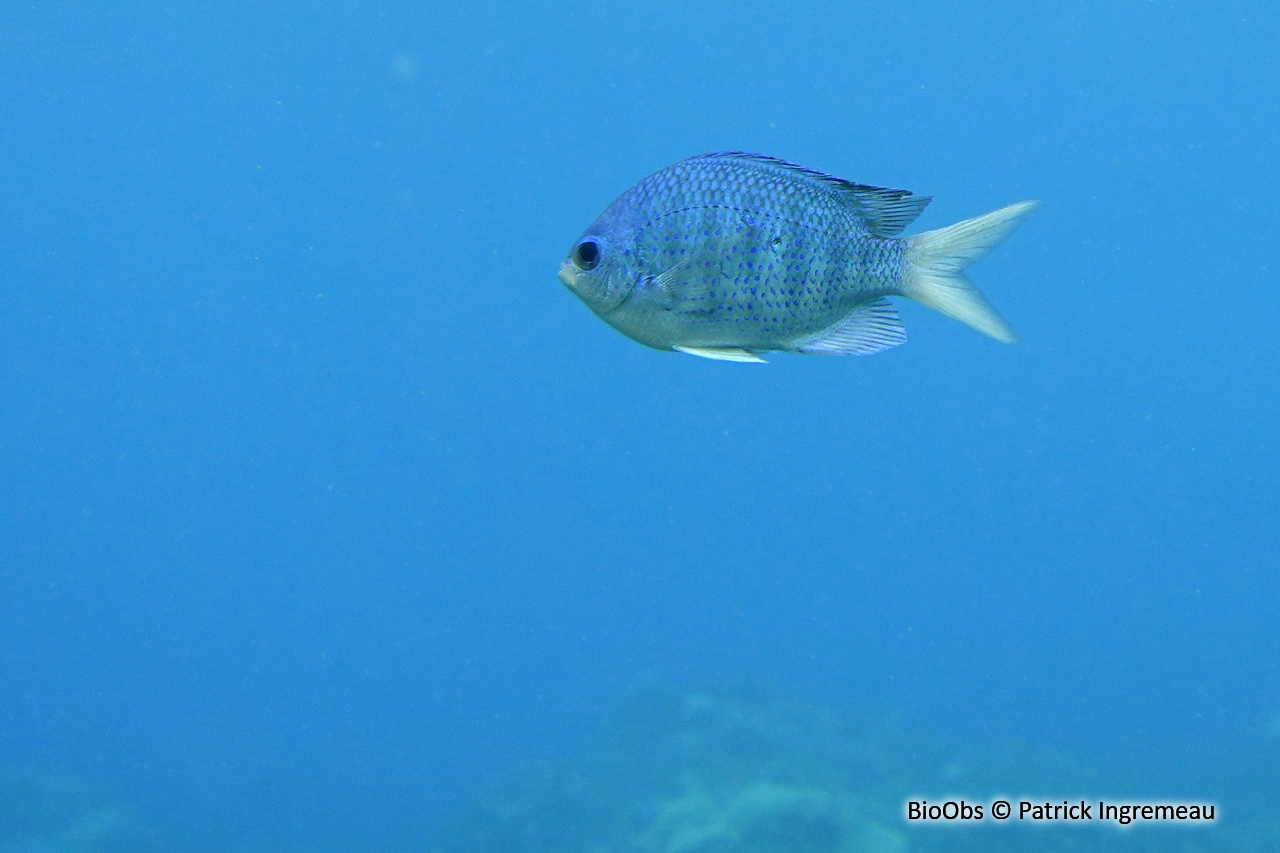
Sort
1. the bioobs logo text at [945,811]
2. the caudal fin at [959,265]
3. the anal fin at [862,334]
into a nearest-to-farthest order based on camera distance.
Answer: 1. the caudal fin at [959,265]
2. the anal fin at [862,334]
3. the bioobs logo text at [945,811]

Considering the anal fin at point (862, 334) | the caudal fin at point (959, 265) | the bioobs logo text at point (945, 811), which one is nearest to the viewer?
the caudal fin at point (959, 265)

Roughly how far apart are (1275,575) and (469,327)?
341 feet

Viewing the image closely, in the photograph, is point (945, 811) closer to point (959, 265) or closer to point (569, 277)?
point (959, 265)

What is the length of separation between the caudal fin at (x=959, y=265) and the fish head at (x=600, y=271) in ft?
2.23

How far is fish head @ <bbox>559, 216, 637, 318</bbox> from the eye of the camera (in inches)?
82.7

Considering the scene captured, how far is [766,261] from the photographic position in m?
2.18

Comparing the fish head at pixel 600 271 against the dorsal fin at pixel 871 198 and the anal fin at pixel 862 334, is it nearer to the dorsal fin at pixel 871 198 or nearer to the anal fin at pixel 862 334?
the dorsal fin at pixel 871 198

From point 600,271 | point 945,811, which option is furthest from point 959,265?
point 945,811

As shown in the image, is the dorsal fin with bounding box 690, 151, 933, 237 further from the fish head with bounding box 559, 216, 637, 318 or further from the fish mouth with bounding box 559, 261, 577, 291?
the fish mouth with bounding box 559, 261, 577, 291

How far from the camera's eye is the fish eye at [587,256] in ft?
6.92

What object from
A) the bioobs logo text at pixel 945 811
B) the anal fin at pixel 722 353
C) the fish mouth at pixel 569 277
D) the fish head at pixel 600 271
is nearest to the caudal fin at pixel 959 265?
the anal fin at pixel 722 353

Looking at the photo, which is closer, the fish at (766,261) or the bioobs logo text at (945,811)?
the fish at (766,261)

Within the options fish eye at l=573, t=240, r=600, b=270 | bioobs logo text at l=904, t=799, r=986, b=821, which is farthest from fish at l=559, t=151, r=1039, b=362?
bioobs logo text at l=904, t=799, r=986, b=821

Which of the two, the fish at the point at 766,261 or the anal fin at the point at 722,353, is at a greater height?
the fish at the point at 766,261
